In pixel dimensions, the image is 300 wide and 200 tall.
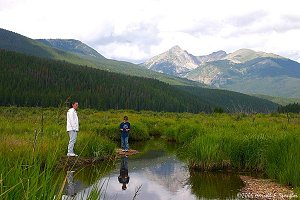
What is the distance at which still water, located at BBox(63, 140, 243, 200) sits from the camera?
12977mm

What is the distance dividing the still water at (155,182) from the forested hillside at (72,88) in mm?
99481

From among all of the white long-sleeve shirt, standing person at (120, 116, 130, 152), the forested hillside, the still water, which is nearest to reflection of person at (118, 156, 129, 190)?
the still water

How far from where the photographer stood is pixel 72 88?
150 meters

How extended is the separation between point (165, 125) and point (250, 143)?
26.2 meters

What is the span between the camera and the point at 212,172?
1739 centimetres

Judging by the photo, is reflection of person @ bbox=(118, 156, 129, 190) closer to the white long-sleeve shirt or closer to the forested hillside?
the white long-sleeve shirt

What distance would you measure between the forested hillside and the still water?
99.5 meters

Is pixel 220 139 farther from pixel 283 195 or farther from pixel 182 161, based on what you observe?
pixel 283 195

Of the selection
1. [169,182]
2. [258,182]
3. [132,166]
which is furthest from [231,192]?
[132,166]

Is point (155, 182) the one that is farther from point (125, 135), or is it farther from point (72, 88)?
point (72, 88)

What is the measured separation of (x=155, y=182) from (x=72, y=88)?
138243mm

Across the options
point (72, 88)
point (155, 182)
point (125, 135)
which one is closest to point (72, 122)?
point (155, 182)

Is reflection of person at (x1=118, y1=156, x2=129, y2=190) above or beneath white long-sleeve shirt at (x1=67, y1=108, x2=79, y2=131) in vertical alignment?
beneath

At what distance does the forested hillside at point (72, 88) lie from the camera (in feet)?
404
